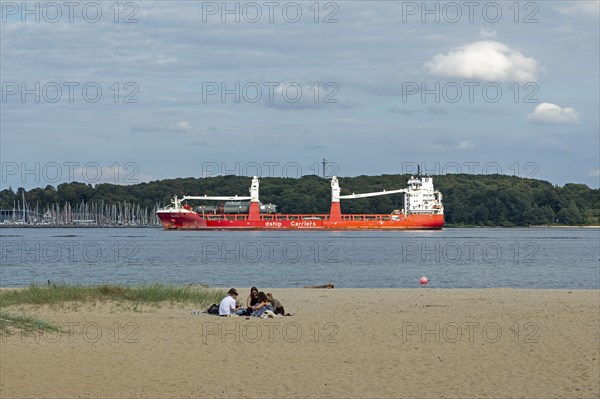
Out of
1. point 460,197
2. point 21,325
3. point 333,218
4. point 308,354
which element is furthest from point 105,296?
point 460,197

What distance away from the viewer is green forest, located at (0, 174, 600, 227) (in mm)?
155500

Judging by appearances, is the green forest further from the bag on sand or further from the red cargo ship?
the bag on sand

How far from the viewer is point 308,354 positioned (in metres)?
14.0

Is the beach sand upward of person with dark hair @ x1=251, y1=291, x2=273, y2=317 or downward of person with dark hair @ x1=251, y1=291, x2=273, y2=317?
downward

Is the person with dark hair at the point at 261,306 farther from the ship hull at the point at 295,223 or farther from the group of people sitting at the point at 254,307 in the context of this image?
the ship hull at the point at 295,223

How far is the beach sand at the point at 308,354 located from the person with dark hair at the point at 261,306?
47 cm

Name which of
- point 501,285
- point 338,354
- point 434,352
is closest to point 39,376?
point 338,354

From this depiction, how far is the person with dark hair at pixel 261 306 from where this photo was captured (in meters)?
18.0

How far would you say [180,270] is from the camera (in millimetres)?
43875

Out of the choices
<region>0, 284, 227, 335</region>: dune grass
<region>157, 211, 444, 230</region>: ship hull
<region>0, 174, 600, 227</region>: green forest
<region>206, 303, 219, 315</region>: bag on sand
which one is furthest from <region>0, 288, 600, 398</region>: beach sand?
<region>0, 174, 600, 227</region>: green forest

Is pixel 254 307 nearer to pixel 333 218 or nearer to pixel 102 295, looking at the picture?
pixel 102 295

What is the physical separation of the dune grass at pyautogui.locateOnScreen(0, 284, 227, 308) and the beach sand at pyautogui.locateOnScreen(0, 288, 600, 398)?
0.55 m

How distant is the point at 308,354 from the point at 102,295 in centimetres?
788

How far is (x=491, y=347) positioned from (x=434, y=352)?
3.63ft
